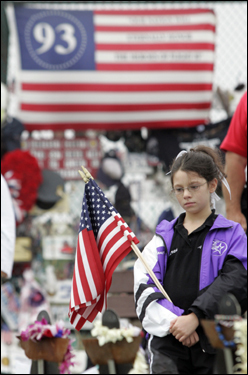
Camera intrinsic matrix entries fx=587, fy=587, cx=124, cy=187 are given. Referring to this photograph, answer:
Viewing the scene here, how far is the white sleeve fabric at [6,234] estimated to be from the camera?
4.21 m

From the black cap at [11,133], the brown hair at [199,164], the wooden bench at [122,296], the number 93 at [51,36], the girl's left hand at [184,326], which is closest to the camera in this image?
the girl's left hand at [184,326]

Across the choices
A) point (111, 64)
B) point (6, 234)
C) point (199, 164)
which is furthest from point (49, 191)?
point (199, 164)

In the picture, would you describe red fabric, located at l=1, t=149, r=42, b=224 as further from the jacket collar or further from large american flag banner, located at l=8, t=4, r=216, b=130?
the jacket collar

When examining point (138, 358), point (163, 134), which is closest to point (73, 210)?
point (163, 134)

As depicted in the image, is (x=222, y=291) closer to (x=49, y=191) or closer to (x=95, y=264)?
(x=95, y=264)

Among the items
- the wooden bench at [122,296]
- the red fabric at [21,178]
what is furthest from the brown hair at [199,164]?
the red fabric at [21,178]

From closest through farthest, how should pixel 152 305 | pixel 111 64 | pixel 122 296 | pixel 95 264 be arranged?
1. pixel 152 305
2. pixel 95 264
3. pixel 122 296
4. pixel 111 64

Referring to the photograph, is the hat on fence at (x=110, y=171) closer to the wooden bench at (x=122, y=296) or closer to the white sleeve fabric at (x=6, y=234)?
the wooden bench at (x=122, y=296)

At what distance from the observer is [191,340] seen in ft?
7.43

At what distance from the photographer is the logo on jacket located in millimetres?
2430

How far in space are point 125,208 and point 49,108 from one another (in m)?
1.53

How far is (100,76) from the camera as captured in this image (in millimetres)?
6641

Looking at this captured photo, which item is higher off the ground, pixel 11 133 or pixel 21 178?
pixel 11 133

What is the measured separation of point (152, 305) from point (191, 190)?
0.52 metres
